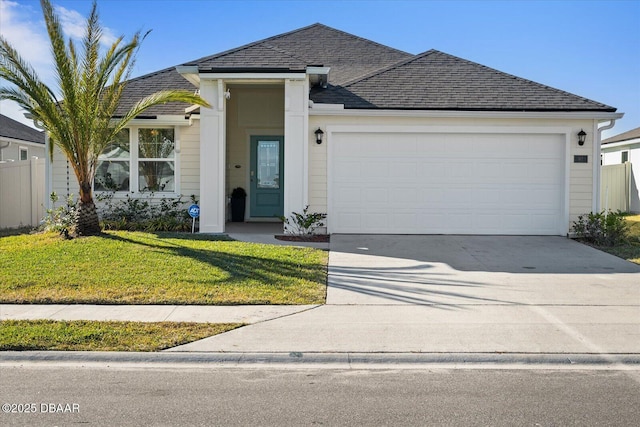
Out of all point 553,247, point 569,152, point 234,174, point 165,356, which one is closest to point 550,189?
point 569,152

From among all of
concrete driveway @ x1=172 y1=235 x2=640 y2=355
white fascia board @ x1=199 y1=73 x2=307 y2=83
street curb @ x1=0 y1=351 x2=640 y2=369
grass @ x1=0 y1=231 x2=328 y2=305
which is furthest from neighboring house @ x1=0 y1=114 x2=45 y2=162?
street curb @ x1=0 y1=351 x2=640 y2=369

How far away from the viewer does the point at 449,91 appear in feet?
50.3

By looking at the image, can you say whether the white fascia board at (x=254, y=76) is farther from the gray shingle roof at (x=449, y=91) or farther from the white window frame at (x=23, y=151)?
the white window frame at (x=23, y=151)

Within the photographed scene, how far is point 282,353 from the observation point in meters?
6.21

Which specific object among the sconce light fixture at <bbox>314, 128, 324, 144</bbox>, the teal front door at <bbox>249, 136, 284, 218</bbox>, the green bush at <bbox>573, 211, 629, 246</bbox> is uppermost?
the sconce light fixture at <bbox>314, 128, 324, 144</bbox>

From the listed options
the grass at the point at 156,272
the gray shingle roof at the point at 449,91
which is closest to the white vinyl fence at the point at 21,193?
the grass at the point at 156,272

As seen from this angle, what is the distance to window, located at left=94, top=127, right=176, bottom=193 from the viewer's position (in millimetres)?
15906

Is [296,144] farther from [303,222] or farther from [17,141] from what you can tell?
[17,141]

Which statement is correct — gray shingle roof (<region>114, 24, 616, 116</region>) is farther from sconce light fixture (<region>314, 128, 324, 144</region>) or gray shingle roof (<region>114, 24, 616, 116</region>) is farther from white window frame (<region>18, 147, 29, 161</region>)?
white window frame (<region>18, 147, 29, 161</region>)

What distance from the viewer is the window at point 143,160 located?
52.2 feet

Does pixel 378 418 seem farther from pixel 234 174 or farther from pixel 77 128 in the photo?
pixel 234 174

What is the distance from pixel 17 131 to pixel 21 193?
9.83 m

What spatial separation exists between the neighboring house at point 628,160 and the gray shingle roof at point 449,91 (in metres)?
10.5

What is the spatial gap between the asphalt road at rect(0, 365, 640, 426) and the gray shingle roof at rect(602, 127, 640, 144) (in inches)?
888
